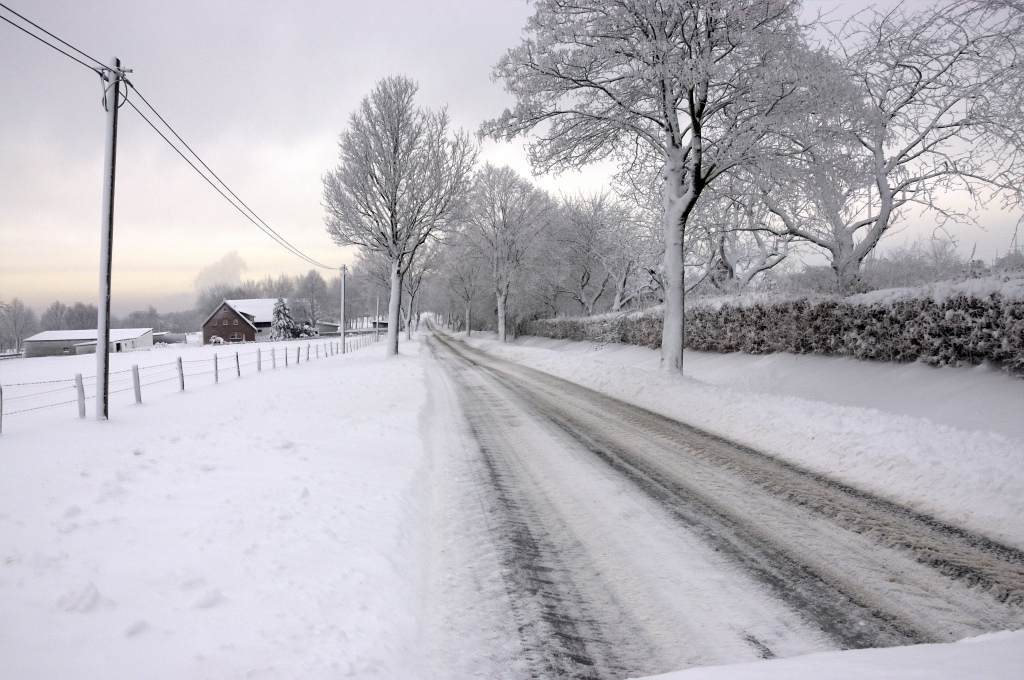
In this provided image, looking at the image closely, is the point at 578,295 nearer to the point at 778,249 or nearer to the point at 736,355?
the point at 778,249

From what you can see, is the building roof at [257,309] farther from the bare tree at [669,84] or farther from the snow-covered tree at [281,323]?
the bare tree at [669,84]

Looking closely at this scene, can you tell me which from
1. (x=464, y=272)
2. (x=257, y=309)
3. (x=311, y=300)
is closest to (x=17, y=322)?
(x=257, y=309)

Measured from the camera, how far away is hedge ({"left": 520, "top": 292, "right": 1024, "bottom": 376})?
22.7ft

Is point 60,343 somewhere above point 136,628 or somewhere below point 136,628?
below

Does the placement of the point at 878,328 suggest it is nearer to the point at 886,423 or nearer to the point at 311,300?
the point at 886,423

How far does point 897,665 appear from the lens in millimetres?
2045

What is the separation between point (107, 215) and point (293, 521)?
822 centimetres

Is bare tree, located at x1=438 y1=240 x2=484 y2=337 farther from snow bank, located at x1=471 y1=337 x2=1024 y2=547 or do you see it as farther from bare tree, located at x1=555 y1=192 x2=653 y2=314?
snow bank, located at x1=471 y1=337 x2=1024 y2=547

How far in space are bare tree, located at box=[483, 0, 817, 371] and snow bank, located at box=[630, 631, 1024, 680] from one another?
927 centimetres

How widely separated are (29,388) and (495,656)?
28.3m

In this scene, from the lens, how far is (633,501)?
4316mm

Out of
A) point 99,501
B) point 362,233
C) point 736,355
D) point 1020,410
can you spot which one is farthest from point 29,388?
point 1020,410

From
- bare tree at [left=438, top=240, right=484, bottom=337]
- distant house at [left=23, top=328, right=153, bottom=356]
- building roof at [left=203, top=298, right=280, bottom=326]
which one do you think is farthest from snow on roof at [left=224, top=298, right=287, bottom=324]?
bare tree at [left=438, top=240, right=484, bottom=337]

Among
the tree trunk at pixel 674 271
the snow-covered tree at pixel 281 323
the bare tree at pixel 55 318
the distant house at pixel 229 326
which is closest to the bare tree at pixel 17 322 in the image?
the bare tree at pixel 55 318
